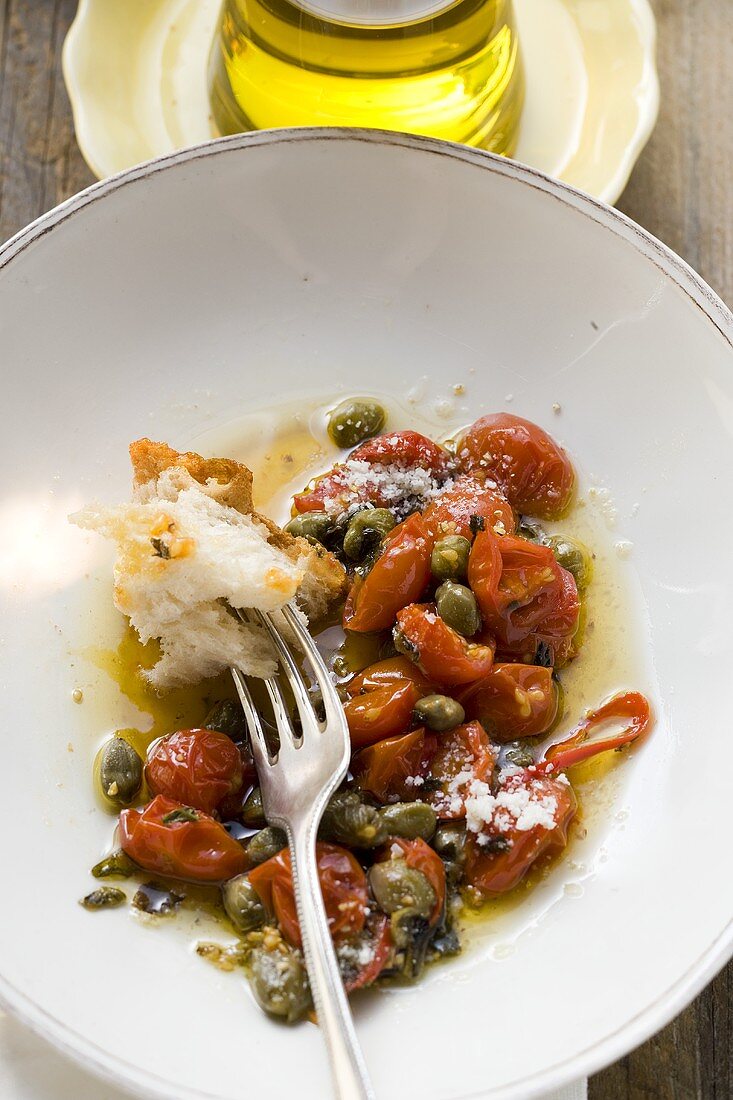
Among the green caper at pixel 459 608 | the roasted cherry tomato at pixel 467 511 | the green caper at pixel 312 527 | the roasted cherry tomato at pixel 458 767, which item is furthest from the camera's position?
the green caper at pixel 312 527

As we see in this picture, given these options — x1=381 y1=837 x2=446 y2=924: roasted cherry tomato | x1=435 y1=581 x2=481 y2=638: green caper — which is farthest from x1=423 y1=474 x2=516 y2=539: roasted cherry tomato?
x1=381 y1=837 x2=446 y2=924: roasted cherry tomato

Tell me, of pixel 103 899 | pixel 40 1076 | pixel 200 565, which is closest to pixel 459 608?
pixel 200 565

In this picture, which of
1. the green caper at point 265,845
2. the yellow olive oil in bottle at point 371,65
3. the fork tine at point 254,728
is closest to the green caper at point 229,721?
the fork tine at point 254,728

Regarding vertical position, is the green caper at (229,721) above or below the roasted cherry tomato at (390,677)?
below

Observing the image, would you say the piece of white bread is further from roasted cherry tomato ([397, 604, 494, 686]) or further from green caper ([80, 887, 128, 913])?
green caper ([80, 887, 128, 913])

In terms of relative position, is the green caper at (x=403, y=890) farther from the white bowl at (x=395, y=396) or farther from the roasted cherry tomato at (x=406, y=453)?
the roasted cherry tomato at (x=406, y=453)

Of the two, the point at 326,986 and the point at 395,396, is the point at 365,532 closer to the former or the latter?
the point at 395,396

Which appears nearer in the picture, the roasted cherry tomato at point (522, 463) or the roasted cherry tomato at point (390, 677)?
the roasted cherry tomato at point (390, 677)
